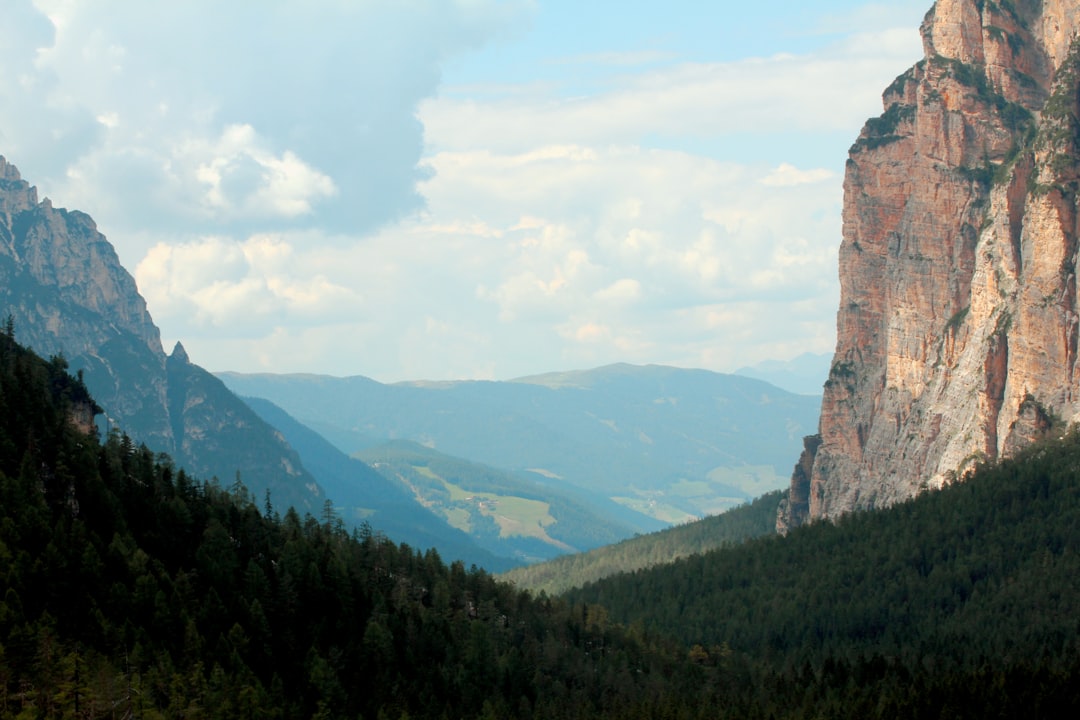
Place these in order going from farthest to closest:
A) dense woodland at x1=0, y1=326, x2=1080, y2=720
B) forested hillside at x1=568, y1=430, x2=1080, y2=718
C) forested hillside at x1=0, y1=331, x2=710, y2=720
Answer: forested hillside at x1=568, y1=430, x2=1080, y2=718 → dense woodland at x1=0, y1=326, x2=1080, y2=720 → forested hillside at x1=0, y1=331, x2=710, y2=720

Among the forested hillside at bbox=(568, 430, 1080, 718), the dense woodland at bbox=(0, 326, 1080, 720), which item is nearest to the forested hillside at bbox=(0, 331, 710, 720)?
the dense woodland at bbox=(0, 326, 1080, 720)

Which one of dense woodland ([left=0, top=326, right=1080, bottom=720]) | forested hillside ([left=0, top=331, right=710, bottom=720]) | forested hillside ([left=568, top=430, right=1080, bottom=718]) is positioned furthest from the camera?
forested hillside ([left=568, top=430, right=1080, bottom=718])

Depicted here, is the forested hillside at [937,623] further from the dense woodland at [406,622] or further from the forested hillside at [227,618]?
the forested hillside at [227,618]

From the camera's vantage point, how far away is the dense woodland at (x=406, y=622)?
375ft

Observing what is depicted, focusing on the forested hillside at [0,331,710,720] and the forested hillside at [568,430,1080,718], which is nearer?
the forested hillside at [0,331,710,720]

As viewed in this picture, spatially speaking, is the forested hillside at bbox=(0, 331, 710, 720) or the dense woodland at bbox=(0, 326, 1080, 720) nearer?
the forested hillside at bbox=(0, 331, 710, 720)

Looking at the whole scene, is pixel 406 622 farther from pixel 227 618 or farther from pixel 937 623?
pixel 937 623

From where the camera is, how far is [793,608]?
615 feet

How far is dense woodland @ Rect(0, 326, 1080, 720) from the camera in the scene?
114 meters

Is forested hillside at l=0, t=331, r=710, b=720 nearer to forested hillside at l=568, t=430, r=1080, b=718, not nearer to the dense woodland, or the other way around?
the dense woodland

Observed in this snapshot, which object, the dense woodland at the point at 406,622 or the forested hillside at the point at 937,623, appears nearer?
the dense woodland at the point at 406,622

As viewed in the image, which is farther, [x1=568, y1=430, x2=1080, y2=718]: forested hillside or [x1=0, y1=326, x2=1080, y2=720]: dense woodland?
[x1=568, y1=430, x2=1080, y2=718]: forested hillside

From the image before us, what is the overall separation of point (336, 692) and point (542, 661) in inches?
1368

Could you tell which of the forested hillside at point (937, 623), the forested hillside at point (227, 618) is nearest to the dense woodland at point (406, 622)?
the forested hillside at point (227, 618)
